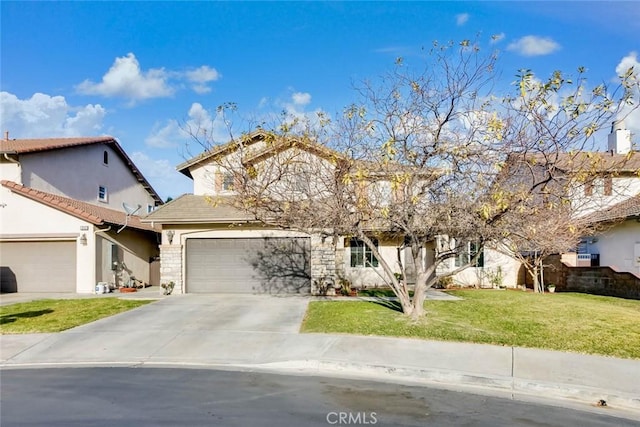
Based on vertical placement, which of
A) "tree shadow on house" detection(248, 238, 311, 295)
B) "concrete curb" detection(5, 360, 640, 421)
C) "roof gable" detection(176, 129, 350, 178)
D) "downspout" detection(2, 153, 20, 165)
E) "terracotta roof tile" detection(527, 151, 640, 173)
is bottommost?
"concrete curb" detection(5, 360, 640, 421)

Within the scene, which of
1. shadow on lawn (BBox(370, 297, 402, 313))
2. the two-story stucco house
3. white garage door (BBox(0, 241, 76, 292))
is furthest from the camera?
white garage door (BBox(0, 241, 76, 292))

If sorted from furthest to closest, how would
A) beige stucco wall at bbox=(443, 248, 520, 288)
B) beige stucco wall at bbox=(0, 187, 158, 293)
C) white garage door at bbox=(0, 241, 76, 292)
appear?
1. beige stucco wall at bbox=(443, 248, 520, 288)
2. white garage door at bbox=(0, 241, 76, 292)
3. beige stucco wall at bbox=(0, 187, 158, 293)

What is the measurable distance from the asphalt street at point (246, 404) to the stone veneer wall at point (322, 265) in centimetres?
935

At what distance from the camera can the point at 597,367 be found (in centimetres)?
737

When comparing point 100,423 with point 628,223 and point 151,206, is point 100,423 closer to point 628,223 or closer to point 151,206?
point 628,223

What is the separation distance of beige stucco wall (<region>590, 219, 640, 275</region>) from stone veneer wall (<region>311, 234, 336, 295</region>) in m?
11.1

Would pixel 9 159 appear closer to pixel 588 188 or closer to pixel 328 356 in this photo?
pixel 328 356

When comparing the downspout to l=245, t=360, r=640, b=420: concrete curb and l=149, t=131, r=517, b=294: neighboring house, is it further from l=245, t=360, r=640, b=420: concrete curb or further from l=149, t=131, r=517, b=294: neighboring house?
l=245, t=360, r=640, b=420: concrete curb

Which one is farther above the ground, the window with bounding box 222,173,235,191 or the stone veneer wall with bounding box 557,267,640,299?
the window with bounding box 222,173,235,191

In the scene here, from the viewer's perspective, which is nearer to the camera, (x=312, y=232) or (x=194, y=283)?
(x=312, y=232)

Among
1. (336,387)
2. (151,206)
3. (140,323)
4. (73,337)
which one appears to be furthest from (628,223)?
(151,206)

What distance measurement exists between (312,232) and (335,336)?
8.92 ft

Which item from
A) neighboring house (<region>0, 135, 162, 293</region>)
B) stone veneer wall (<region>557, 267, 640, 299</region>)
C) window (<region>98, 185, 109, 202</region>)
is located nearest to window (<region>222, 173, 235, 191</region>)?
neighboring house (<region>0, 135, 162, 293</region>)

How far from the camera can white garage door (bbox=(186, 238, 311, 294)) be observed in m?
17.0
